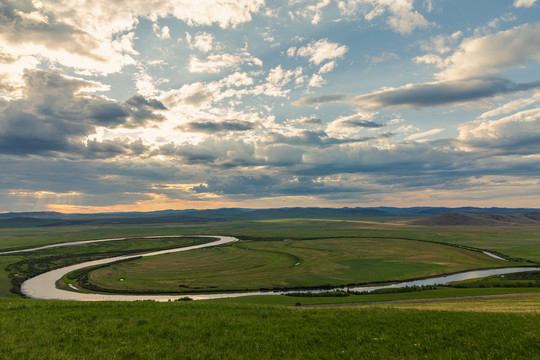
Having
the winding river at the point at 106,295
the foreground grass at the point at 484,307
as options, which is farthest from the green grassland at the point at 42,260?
the foreground grass at the point at 484,307

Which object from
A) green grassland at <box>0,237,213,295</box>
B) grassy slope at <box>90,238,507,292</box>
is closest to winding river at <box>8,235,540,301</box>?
green grassland at <box>0,237,213,295</box>

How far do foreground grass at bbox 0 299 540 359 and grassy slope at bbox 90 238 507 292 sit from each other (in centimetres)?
6048

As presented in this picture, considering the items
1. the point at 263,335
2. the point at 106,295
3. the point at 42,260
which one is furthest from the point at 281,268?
the point at 42,260

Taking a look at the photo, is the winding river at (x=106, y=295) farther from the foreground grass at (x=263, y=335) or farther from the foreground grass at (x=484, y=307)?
the foreground grass at (x=263, y=335)

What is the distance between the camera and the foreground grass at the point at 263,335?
40.8ft

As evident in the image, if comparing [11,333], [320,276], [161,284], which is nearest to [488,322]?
[11,333]

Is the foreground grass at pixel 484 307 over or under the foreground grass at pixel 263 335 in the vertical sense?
under

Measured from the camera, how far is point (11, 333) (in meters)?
15.0

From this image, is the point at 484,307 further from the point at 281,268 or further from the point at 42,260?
the point at 42,260

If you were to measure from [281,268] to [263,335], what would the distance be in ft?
292

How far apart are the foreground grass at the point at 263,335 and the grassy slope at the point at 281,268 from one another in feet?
198

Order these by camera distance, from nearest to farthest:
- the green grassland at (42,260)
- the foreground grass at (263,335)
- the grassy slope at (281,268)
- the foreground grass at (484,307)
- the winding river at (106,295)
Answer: the foreground grass at (263,335) → the foreground grass at (484,307) → the winding river at (106,295) → the grassy slope at (281,268) → the green grassland at (42,260)

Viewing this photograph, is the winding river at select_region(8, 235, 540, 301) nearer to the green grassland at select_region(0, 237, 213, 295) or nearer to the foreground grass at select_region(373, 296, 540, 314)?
the green grassland at select_region(0, 237, 213, 295)

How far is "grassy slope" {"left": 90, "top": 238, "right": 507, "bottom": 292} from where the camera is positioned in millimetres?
82562
